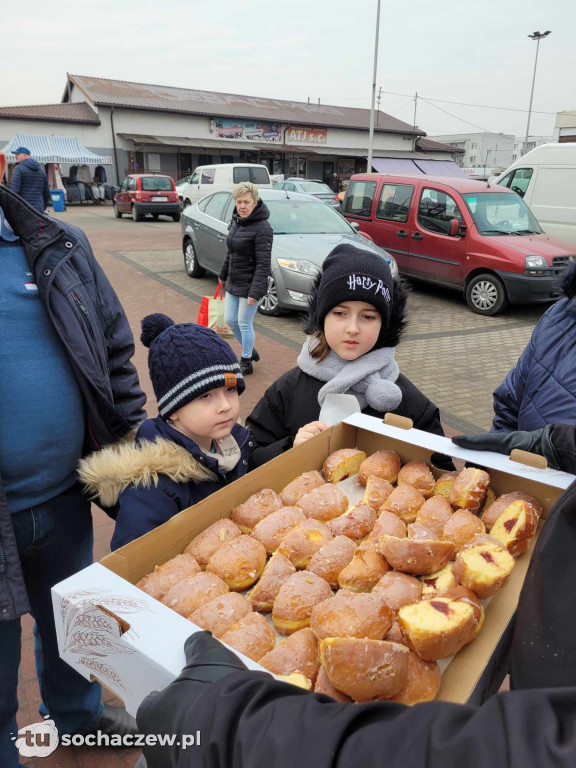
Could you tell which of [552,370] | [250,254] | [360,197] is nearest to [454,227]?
[360,197]

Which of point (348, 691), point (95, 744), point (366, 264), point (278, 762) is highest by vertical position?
point (366, 264)

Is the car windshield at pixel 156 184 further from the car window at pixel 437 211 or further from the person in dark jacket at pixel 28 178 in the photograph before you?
the car window at pixel 437 211

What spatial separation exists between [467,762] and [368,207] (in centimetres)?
1104

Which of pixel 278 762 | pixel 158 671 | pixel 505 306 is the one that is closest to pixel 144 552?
pixel 158 671

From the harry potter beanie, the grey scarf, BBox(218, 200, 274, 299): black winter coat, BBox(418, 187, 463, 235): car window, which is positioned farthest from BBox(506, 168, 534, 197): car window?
the grey scarf

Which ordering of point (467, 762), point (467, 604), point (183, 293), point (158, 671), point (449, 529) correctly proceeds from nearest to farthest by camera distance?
point (467, 762) → point (158, 671) → point (467, 604) → point (449, 529) → point (183, 293)

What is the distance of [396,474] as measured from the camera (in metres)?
1.64

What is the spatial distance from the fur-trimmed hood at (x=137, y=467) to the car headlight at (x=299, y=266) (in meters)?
6.33

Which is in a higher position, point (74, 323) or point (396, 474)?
point (74, 323)

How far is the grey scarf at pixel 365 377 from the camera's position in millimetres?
2024

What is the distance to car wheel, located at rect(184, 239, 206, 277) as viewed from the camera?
424 inches

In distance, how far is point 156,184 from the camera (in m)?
21.8

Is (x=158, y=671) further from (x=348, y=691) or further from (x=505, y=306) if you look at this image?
(x=505, y=306)

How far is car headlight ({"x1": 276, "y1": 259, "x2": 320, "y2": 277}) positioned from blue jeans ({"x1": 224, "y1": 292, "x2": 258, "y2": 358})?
1.80m
